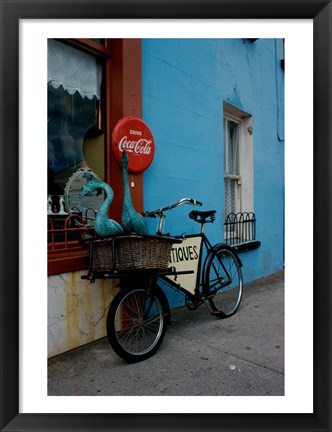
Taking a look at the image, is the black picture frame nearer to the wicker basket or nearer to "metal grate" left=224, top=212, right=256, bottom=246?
the wicker basket

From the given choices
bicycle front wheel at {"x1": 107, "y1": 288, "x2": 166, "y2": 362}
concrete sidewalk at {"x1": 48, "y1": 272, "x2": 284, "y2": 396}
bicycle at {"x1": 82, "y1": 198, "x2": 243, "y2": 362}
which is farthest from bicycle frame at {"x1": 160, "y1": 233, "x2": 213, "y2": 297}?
concrete sidewalk at {"x1": 48, "y1": 272, "x2": 284, "y2": 396}

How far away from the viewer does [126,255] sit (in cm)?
221

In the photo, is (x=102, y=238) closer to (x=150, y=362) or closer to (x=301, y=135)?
(x=150, y=362)

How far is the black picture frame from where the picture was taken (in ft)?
4.74

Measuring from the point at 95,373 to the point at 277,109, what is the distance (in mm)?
5323

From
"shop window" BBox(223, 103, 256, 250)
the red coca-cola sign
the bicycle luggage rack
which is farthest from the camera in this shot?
"shop window" BBox(223, 103, 256, 250)

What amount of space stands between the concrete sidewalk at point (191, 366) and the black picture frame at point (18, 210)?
0.50 m

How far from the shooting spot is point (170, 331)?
300 cm

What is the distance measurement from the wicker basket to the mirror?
0.62 metres

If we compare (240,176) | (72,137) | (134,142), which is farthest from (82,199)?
(240,176)

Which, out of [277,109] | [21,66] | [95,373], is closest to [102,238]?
[95,373]

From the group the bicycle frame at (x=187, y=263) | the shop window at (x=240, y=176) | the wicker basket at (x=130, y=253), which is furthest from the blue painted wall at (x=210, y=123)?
the wicker basket at (x=130, y=253)

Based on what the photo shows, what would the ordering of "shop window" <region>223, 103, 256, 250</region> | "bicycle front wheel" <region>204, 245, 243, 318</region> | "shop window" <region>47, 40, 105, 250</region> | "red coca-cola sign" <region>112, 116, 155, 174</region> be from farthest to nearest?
"shop window" <region>223, 103, 256, 250</region>, "bicycle front wheel" <region>204, 245, 243, 318</region>, "red coca-cola sign" <region>112, 116, 155, 174</region>, "shop window" <region>47, 40, 105, 250</region>

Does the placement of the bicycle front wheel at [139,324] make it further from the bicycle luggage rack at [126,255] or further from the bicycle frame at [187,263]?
the bicycle frame at [187,263]
